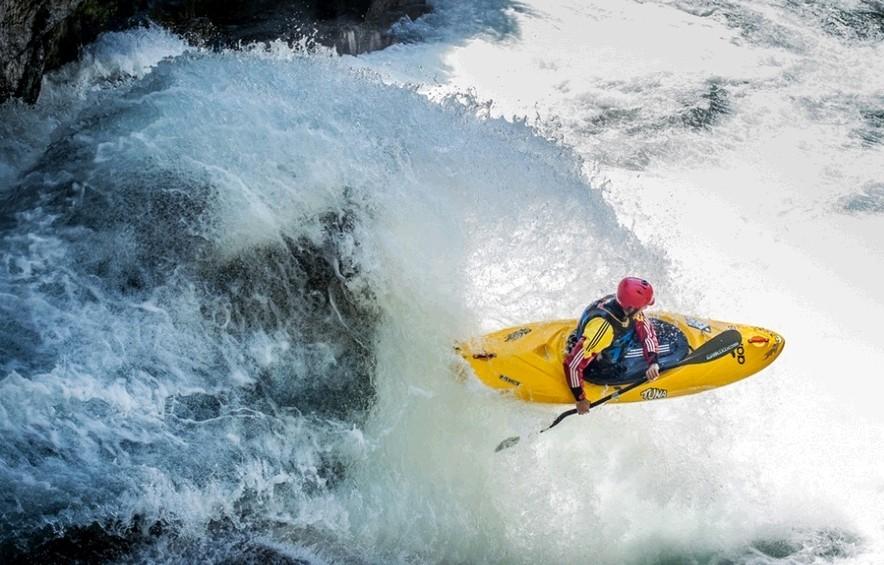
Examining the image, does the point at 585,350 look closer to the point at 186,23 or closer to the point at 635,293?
the point at 635,293

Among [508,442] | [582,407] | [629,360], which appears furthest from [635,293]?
[508,442]

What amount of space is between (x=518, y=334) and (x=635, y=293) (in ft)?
3.87

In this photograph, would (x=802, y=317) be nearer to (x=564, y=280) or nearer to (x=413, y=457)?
(x=564, y=280)

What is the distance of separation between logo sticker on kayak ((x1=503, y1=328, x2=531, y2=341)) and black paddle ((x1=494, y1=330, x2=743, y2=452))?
0.71m

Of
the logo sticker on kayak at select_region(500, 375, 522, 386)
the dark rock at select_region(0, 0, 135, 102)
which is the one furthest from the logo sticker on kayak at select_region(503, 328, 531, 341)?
the dark rock at select_region(0, 0, 135, 102)

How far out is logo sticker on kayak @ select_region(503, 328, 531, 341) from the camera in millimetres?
6723

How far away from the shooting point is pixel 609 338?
6246mm

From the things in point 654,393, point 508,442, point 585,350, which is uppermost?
point 585,350

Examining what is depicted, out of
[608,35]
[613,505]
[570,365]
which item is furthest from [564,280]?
[608,35]

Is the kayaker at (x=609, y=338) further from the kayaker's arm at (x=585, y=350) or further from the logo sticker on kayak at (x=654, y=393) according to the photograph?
the logo sticker on kayak at (x=654, y=393)

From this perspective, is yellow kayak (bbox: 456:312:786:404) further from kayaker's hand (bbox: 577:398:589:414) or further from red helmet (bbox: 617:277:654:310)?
red helmet (bbox: 617:277:654:310)

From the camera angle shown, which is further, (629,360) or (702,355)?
(702,355)

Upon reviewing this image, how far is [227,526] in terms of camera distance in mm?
5434

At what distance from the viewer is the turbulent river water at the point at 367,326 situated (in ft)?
18.5
